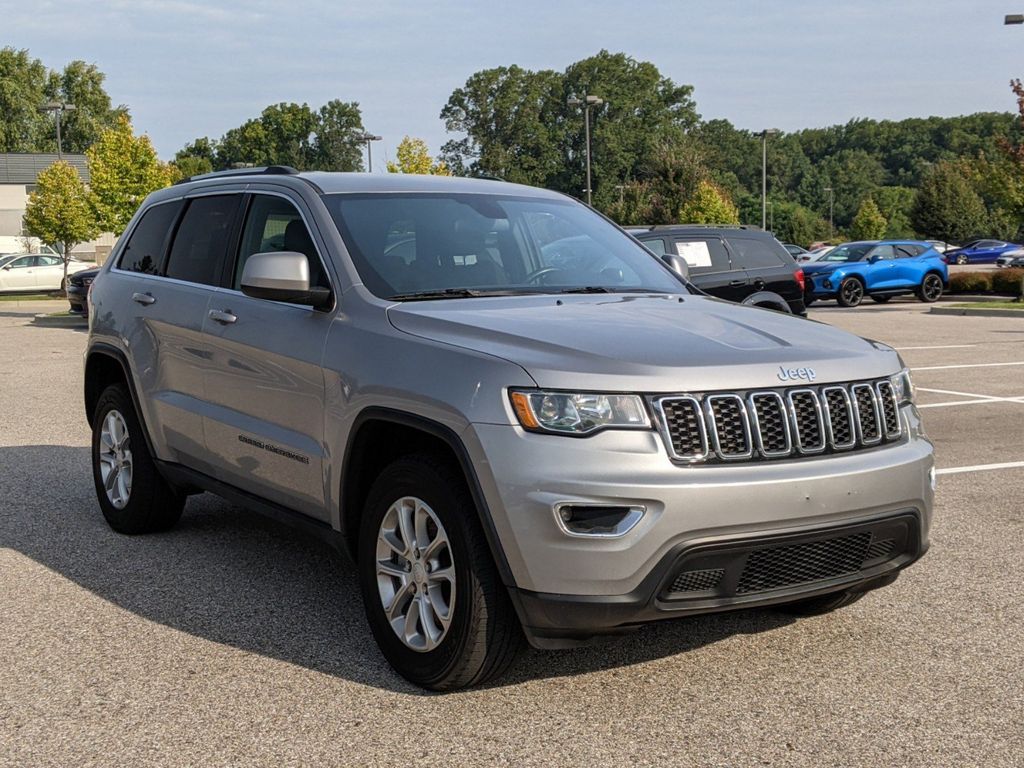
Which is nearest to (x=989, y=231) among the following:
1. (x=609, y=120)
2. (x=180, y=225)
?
(x=609, y=120)

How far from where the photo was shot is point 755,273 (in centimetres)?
1560

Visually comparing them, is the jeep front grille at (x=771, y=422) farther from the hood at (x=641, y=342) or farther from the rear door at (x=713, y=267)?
the rear door at (x=713, y=267)

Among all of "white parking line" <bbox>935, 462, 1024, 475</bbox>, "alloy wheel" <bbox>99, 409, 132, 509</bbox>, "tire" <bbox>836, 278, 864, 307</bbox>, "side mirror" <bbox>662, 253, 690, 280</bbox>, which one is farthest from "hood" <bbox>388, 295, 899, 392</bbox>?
"tire" <bbox>836, 278, 864, 307</bbox>

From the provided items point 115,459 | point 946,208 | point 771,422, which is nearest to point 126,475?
point 115,459

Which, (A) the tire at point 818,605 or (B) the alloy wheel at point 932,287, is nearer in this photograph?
(A) the tire at point 818,605

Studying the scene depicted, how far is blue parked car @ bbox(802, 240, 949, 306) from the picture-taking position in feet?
102

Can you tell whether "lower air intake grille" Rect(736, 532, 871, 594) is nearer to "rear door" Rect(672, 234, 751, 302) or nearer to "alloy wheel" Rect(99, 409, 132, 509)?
"alloy wheel" Rect(99, 409, 132, 509)

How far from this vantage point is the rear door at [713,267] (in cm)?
1527

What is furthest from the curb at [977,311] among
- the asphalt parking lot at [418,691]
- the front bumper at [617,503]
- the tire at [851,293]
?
the front bumper at [617,503]

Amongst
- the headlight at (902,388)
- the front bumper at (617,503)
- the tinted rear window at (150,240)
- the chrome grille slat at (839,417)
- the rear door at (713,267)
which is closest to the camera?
the front bumper at (617,503)

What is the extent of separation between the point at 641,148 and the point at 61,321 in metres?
98.5

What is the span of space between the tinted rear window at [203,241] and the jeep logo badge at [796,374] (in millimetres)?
2833

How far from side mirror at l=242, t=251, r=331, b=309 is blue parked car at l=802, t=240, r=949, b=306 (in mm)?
27251

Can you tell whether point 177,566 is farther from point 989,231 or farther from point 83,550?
point 989,231
